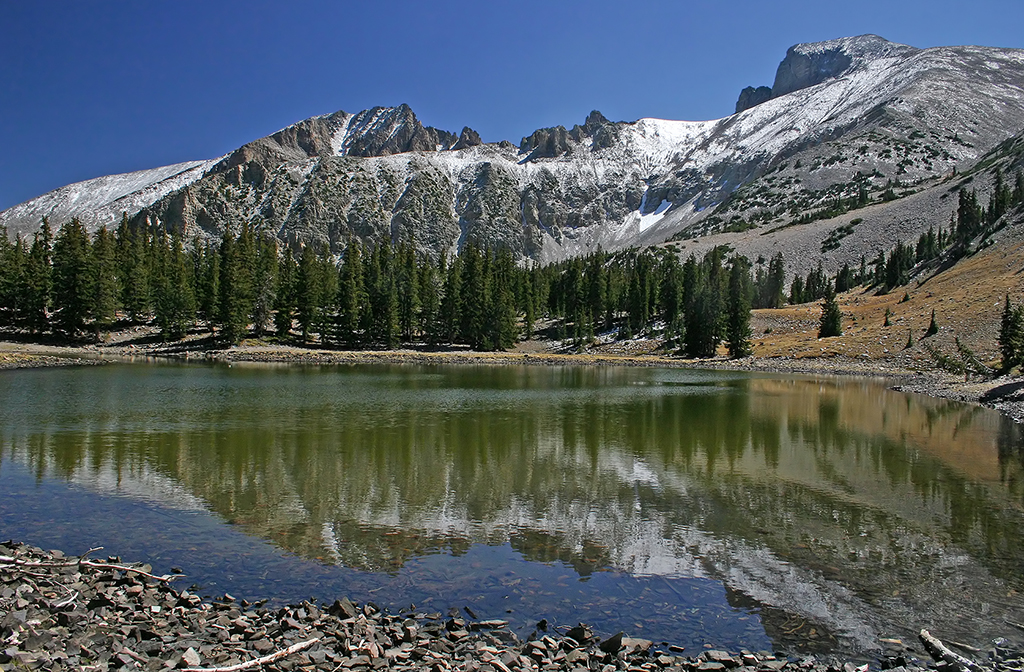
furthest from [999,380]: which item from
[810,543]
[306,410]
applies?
[306,410]

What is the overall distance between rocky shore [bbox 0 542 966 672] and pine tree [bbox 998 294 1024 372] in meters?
53.5

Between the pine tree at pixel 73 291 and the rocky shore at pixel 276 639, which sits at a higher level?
the pine tree at pixel 73 291

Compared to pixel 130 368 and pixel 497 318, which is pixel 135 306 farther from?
pixel 497 318

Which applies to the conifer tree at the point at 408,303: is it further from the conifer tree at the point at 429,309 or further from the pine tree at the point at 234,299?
the pine tree at the point at 234,299

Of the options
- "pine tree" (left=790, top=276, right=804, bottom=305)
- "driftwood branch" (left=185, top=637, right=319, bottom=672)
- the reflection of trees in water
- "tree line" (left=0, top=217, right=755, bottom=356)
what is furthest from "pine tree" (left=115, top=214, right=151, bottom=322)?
"pine tree" (left=790, top=276, right=804, bottom=305)

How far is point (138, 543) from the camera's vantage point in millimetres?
13805

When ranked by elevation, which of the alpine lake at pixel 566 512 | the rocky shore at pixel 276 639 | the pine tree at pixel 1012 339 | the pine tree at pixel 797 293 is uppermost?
the pine tree at pixel 797 293

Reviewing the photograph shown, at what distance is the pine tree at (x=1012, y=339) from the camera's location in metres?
52.2

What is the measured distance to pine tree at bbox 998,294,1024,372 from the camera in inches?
2053

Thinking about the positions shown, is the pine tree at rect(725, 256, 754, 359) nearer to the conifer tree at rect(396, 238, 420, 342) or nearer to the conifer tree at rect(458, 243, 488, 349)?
the conifer tree at rect(458, 243, 488, 349)

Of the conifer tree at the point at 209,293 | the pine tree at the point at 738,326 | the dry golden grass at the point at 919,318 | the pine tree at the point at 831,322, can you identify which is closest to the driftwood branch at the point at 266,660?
the dry golden grass at the point at 919,318

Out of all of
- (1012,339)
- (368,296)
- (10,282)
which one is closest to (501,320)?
(368,296)

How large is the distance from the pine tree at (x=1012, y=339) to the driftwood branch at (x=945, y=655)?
175ft

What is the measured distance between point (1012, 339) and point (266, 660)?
62025 millimetres
